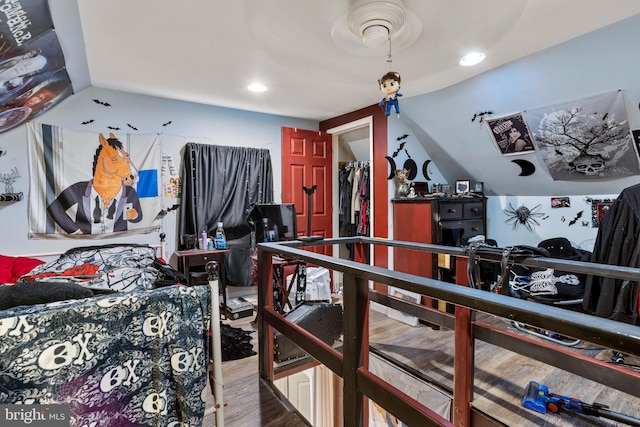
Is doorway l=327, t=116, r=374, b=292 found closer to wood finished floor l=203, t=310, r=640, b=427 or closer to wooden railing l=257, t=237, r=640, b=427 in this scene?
wood finished floor l=203, t=310, r=640, b=427

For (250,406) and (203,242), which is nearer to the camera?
(250,406)

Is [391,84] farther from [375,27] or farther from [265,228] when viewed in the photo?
[265,228]

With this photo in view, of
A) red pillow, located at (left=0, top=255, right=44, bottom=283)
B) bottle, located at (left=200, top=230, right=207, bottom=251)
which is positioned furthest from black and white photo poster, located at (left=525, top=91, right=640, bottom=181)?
red pillow, located at (left=0, top=255, right=44, bottom=283)

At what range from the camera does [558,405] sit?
193 cm

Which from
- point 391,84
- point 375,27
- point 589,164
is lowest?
point 589,164

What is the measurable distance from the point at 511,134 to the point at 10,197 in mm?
4782

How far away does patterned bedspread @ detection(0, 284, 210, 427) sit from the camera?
942 mm

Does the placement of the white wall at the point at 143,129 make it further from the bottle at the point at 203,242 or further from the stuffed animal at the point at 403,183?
the stuffed animal at the point at 403,183

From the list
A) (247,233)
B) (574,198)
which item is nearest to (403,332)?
(247,233)

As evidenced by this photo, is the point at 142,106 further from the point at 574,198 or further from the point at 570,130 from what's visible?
the point at 574,198

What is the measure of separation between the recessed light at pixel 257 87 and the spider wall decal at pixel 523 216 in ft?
10.8

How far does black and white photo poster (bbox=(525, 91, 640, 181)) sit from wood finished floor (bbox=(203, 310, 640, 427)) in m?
1.65

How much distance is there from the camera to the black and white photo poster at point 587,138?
103 inches

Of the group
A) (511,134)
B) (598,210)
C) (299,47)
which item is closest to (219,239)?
(299,47)
